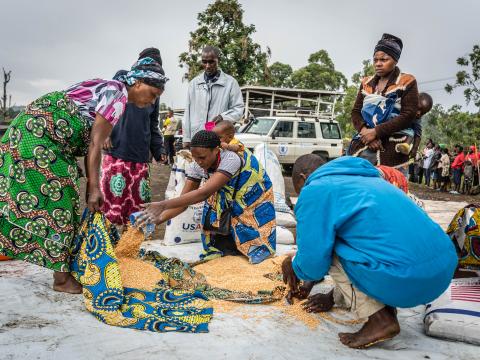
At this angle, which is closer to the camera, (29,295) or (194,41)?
(29,295)

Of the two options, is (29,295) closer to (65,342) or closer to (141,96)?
(65,342)

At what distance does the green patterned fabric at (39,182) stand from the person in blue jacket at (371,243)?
1.29 metres

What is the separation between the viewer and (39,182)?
2.33 metres

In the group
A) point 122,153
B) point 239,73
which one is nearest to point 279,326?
point 122,153

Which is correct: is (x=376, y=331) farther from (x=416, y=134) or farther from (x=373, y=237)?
(x=416, y=134)

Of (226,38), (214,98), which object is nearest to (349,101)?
(226,38)

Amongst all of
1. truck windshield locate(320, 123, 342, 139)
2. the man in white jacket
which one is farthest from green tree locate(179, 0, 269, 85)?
the man in white jacket

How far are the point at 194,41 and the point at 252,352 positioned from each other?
19.1 meters

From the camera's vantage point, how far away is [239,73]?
19906 millimetres

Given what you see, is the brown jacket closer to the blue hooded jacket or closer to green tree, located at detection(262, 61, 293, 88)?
the blue hooded jacket

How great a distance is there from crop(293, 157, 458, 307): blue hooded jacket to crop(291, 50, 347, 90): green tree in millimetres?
27628

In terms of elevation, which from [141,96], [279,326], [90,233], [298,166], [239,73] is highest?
[239,73]

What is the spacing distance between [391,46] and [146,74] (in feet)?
5.45

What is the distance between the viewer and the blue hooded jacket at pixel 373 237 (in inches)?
72.6
